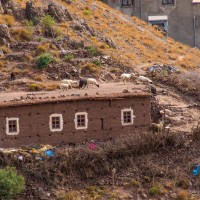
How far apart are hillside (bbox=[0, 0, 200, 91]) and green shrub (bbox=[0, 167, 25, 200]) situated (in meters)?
7.94

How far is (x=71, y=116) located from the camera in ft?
138

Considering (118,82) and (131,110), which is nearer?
(131,110)

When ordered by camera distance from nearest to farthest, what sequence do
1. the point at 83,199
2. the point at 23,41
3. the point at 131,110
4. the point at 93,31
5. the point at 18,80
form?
the point at 83,199 → the point at 131,110 → the point at 18,80 → the point at 23,41 → the point at 93,31

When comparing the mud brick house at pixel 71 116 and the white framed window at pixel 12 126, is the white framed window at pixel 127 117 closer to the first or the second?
the mud brick house at pixel 71 116

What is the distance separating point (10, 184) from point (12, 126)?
378 centimetres

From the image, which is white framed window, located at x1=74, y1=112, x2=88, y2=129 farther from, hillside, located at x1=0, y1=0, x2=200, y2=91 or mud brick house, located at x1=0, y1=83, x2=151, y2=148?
hillside, located at x1=0, y1=0, x2=200, y2=91

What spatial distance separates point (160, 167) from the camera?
137 ft

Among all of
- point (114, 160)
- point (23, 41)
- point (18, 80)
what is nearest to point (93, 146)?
point (114, 160)

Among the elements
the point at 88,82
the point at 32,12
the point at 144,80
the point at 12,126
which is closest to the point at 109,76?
the point at 144,80

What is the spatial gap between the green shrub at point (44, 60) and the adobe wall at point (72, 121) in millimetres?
7165

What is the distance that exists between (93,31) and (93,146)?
14.9 metres

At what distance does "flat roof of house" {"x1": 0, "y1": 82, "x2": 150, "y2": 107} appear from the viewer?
41438mm

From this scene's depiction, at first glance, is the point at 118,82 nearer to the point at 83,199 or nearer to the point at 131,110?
the point at 131,110

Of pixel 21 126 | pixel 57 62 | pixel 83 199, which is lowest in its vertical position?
pixel 83 199
